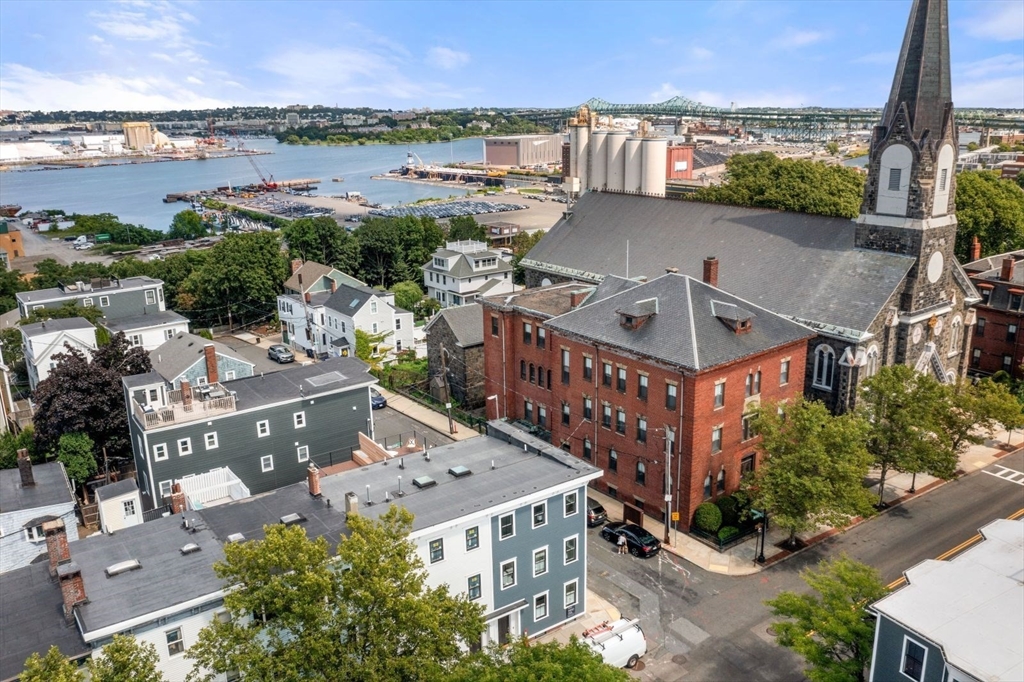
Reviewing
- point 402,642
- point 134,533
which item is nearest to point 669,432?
point 402,642

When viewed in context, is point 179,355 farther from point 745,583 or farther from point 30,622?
point 745,583

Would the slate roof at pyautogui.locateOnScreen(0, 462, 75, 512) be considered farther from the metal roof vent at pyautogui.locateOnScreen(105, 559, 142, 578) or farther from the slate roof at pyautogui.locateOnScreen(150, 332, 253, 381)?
the metal roof vent at pyautogui.locateOnScreen(105, 559, 142, 578)

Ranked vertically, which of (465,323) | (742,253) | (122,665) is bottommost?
(465,323)

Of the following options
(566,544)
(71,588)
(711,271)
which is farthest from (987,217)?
(71,588)

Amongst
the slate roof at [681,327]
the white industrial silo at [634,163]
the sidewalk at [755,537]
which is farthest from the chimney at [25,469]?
the white industrial silo at [634,163]

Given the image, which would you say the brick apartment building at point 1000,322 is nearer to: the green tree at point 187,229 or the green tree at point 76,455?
the green tree at point 76,455

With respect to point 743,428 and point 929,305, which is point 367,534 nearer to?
point 743,428
